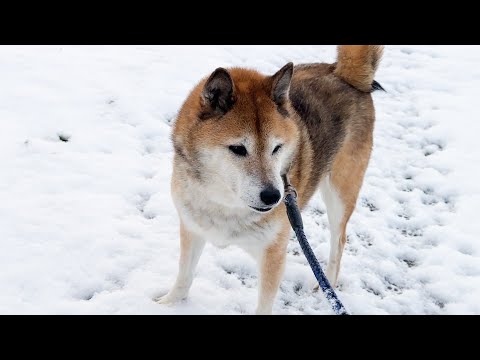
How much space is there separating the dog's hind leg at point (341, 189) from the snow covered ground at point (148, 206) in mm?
239

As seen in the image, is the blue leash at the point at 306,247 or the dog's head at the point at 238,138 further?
the dog's head at the point at 238,138

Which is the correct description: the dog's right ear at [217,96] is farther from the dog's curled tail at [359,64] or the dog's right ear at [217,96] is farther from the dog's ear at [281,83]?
the dog's curled tail at [359,64]

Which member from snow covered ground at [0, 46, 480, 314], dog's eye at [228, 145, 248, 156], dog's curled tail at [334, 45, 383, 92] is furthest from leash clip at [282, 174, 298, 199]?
dog's curled tail at [334, 45, 383, 92]

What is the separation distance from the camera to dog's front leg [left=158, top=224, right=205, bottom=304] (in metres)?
2.89

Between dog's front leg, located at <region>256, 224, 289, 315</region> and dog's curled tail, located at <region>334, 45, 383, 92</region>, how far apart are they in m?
1.51

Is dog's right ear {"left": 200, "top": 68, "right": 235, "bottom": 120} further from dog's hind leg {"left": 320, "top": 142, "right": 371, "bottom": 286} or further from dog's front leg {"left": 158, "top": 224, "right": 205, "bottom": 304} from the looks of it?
dog's hind leg {"left": 320, "top": 142, "right": 371, "bottom": 286}

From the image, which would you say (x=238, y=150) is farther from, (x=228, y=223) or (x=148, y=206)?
(x=148, y=206)

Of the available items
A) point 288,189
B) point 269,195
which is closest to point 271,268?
point 288,189

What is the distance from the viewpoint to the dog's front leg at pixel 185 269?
9.48 feet

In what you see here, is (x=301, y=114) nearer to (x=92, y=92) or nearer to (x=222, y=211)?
(x=222, y=211)

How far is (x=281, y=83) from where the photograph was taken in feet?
8.22

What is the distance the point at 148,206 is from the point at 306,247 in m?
2.05

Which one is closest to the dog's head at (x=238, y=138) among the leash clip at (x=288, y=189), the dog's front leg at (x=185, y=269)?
the leash clip at (x=288, y=189)

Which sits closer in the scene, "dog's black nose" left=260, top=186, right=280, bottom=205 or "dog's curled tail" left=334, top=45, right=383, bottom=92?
"dog's black nose" left=260, top=186, right=280, bottom=205
